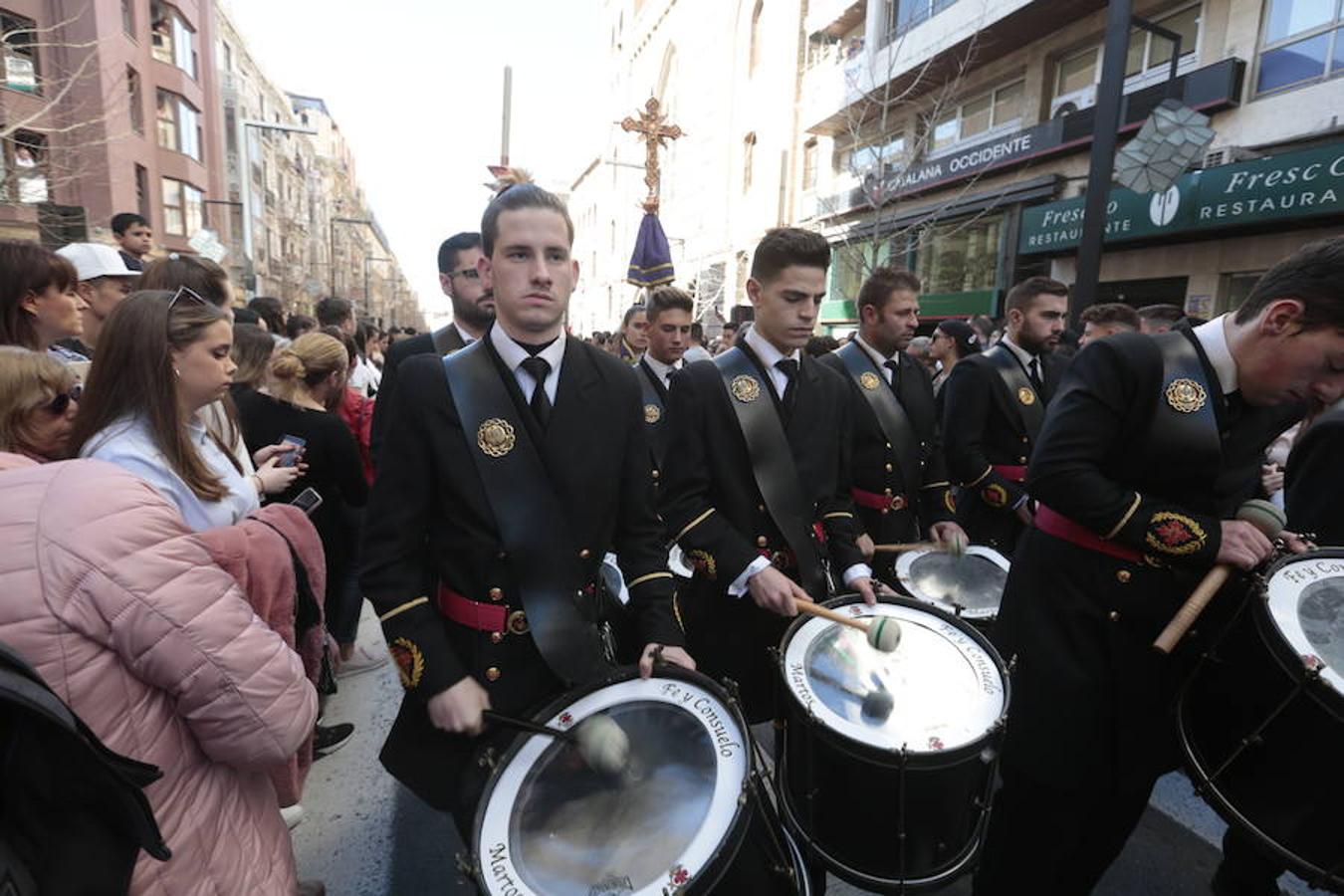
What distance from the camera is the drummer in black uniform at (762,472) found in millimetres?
2672

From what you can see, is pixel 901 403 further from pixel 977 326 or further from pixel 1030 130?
pixel 1030 130

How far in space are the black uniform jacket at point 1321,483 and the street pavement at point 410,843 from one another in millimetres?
1513

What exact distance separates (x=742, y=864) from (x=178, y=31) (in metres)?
41.4

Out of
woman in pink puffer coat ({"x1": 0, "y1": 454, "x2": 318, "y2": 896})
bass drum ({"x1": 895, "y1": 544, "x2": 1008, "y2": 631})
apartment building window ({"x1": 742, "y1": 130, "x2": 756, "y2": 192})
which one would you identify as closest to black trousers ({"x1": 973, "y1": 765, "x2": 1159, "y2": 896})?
bass drum ({"x1": 895, "y1": 544, "x2": 1008, "y2": 631})

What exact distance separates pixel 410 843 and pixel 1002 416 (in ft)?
13.0

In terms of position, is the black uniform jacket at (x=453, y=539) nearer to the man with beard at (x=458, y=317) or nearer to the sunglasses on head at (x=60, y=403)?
the sunglasses on head at (x=60, y=403)

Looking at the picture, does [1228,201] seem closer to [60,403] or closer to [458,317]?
[458,317]

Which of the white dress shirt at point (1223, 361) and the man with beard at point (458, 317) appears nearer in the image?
the white dress shirt at point (1223, 361)

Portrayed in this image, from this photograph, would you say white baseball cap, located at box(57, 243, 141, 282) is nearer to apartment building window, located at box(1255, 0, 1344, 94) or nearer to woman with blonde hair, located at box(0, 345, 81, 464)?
woman with blonde hair, located at box(0, 345, 81, 464)

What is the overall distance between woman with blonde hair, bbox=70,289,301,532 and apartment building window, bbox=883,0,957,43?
1825 cm

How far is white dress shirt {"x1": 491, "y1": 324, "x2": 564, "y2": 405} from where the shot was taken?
1.98 metres

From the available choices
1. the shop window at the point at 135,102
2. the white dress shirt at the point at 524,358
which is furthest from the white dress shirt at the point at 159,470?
the shop window at the point at 135,102

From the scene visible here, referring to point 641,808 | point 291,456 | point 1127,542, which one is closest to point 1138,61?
point 1127,542

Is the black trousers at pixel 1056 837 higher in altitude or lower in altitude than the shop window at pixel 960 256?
lower
